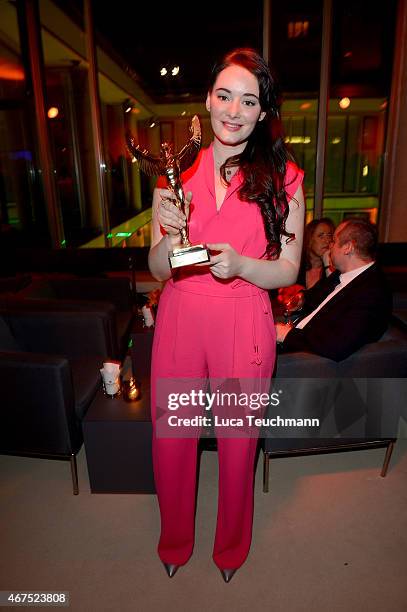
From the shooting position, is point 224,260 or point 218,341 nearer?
point 224,260

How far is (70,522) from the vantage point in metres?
2.00

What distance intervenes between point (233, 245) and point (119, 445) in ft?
3.95

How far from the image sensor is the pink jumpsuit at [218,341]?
51.7 inches

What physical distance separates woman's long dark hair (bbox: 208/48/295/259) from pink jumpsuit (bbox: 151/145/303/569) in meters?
0.03

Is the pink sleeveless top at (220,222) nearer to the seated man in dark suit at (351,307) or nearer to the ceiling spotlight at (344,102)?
the seated man in dark suit at (351,307)

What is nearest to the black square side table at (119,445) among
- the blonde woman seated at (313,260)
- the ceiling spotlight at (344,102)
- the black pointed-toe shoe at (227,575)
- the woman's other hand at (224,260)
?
the black pointed-toe shoe at (227,575)

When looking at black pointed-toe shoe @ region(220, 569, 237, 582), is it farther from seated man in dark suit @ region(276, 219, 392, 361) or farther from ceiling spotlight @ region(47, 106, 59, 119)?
ceiling spotlight @ region(47, 106, 59, 119)

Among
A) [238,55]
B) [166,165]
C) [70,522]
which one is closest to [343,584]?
[70,522]

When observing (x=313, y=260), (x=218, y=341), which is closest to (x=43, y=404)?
(x=218, y=341)

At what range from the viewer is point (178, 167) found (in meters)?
1.23

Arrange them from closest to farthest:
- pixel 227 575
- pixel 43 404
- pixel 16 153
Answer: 1. pixel 227 575
2. pixel 43 404
3. pixel 16 153

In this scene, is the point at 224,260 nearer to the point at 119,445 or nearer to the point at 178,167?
the point at 178,167

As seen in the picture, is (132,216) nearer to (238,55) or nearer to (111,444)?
(111,444)

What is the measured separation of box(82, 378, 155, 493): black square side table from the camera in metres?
1.98
